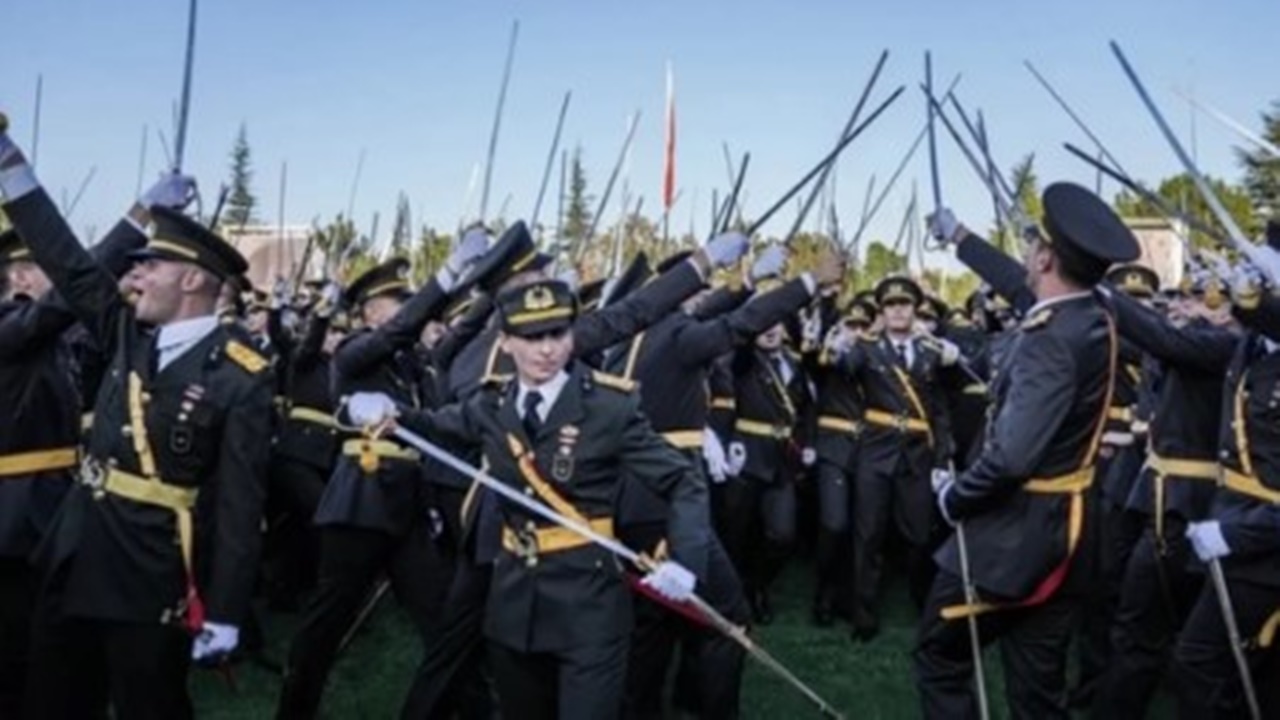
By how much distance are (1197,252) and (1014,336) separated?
4.39 meters

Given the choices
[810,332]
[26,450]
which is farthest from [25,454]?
[810,332]

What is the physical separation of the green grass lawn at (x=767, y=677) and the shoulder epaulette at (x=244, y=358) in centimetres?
287

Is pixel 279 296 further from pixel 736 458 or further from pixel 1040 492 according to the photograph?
pixel 1040 492

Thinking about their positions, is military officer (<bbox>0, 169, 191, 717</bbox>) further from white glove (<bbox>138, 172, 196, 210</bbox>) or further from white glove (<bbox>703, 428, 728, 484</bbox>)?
white glove (<bbox>703, 428, 728, 484</bbox>)

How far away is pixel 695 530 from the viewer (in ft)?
15.7

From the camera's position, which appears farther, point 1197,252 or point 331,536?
point 1197,252

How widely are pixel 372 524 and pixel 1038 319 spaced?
10.7 feet

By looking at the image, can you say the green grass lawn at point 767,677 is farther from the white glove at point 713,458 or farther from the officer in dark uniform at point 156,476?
the officer in dark uniform at point 156,476

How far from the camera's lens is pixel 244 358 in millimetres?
4730

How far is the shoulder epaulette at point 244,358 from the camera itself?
15.5ft

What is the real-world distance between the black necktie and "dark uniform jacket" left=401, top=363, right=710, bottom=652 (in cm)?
2

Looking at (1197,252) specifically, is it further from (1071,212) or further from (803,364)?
(1071,212)

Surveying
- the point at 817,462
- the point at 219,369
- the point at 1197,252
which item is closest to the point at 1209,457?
the point at 1197,252

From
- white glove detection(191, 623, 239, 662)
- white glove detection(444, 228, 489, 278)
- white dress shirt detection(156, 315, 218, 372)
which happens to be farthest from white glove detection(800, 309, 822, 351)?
white glove detection(191, 623, 239, 662)
